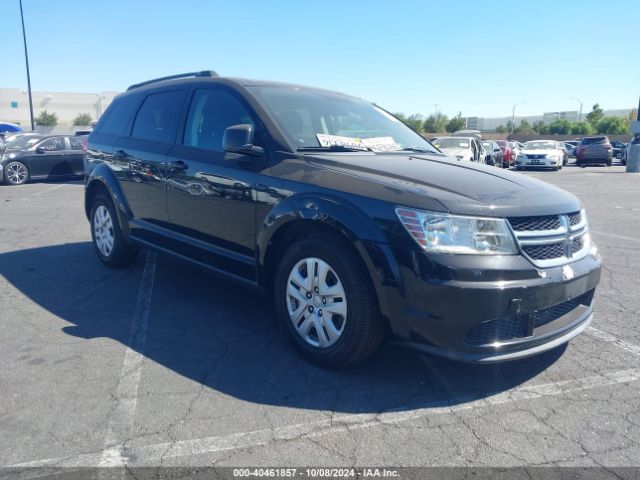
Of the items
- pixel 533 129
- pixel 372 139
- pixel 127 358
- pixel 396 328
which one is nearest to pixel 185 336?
pixel 127 358

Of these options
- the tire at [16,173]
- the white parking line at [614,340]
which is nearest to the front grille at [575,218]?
the white parking line at [614,340]

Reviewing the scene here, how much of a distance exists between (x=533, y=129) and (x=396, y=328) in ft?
272

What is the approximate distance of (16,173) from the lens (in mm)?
14648

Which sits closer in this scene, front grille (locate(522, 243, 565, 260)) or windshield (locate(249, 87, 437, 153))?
front grille (locate(522, 243, 565, 260))

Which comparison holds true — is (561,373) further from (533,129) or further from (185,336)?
(533,129)

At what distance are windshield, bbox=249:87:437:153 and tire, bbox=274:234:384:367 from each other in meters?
0.89

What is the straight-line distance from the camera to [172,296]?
4809 mm

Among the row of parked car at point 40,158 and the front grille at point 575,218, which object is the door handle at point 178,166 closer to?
the front grille at point 575,218

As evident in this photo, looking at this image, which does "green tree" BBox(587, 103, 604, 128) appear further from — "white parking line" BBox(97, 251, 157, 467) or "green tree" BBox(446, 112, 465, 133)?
"white parking line" BBox(97, 251, 157, 467)

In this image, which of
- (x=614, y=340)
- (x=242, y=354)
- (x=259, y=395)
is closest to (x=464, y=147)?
(x=614, y=340)

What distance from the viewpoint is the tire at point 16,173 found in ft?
47.5

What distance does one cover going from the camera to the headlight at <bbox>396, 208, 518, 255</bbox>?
281 cm

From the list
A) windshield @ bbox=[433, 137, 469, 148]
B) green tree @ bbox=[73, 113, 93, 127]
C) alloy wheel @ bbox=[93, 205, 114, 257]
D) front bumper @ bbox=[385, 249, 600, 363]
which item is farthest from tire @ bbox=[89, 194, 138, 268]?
green tree @ bbox=[73, 113, 93, 127]

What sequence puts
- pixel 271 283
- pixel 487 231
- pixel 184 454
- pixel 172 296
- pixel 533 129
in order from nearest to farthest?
1. pixel 184 454
2. pixel 487 231
3. pixel 271 283
4. pixel 172 296
5. pixel 533 129
